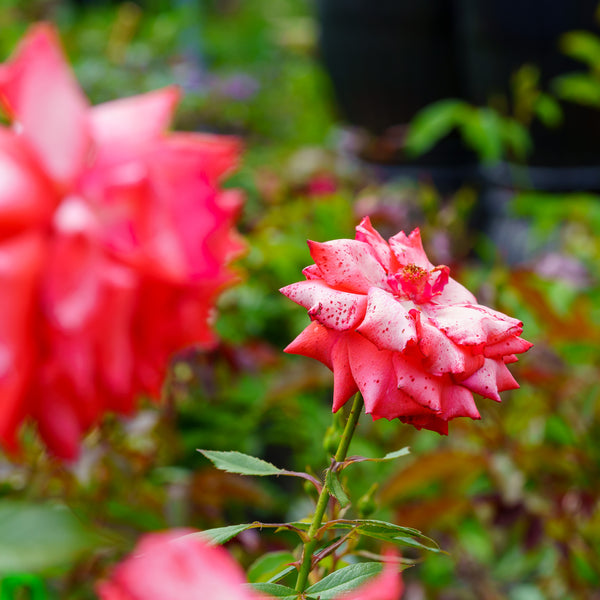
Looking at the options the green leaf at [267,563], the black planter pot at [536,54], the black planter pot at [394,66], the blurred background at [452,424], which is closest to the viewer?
the green leaf at [267,563]

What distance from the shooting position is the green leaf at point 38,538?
201 mm

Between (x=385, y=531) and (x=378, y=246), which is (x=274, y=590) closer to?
(x=385, y=531)

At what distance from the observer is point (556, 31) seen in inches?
78.4

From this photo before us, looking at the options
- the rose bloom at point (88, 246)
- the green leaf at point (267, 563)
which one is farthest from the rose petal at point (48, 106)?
the green leaf at point (267, 563)

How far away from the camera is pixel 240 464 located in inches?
14.2

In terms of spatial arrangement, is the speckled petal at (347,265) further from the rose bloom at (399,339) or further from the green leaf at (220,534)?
the green leaf at (220,534)

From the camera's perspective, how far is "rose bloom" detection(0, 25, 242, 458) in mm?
238

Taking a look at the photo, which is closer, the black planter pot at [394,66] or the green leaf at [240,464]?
the green leaf at [240,464]

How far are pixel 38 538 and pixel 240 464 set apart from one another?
0.53ft

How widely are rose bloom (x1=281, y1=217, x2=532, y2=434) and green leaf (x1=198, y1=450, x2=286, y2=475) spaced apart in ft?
0.16

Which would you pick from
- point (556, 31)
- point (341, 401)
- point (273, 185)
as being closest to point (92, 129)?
point (341, 401)

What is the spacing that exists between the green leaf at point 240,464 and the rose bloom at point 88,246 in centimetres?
10

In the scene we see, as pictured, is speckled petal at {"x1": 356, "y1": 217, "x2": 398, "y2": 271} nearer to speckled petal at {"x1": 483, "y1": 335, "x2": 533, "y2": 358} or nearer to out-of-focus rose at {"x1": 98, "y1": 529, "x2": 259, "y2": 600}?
speckled petal at {"x1": 483, "y1": 335, "x2": 533, "y2": 358}

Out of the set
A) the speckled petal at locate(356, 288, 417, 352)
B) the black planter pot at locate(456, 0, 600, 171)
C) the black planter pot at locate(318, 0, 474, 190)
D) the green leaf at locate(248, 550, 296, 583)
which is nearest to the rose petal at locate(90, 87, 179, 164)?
the speckled petal at locate(356, 288, 417, 352)
